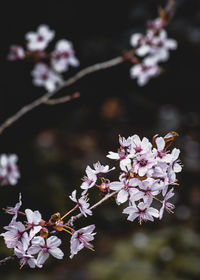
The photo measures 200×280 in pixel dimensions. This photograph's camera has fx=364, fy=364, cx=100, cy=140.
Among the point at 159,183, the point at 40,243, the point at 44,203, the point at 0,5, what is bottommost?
the point at 40,243

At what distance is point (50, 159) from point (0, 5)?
235cm

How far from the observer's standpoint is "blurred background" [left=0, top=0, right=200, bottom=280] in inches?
159

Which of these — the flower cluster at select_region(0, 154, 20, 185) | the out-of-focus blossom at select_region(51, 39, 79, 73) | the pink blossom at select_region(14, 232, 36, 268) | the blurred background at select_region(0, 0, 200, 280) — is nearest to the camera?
the pink blossom at select_region(14, 232, 36, 268)

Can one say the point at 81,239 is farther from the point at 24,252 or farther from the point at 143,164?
the point at 143,164

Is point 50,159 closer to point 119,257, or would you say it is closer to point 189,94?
point 119,257

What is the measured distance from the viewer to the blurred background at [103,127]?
4043 mm

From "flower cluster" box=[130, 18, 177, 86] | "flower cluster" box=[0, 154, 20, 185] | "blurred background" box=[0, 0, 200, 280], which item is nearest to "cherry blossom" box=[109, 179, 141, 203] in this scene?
"flower cluster" box=[0, 154, 20, 185]

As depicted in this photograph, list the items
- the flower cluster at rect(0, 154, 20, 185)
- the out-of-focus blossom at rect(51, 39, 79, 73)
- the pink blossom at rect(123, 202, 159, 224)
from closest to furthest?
the pink blossom at rect(123, 202, 159, 224) → the flower cluster at rect(0, 154, 20, 185) → the out-of-focus blossom at rect(51, 39, 79, 73)

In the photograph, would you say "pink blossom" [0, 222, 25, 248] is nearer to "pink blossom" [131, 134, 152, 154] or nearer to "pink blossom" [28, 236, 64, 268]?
"pink blossom" [28, 236, 64, 268]

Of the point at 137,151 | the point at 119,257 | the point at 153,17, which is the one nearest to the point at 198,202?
the point at 119,257

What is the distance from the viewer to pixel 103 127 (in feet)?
22.4

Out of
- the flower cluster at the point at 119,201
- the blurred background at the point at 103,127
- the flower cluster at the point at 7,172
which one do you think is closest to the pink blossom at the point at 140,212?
the flower cluster at the point at 119,201

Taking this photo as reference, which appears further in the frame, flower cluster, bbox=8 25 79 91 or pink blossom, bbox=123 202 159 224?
flower cluster, bbox=8 25 79 91

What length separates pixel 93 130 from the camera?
6852 mm
